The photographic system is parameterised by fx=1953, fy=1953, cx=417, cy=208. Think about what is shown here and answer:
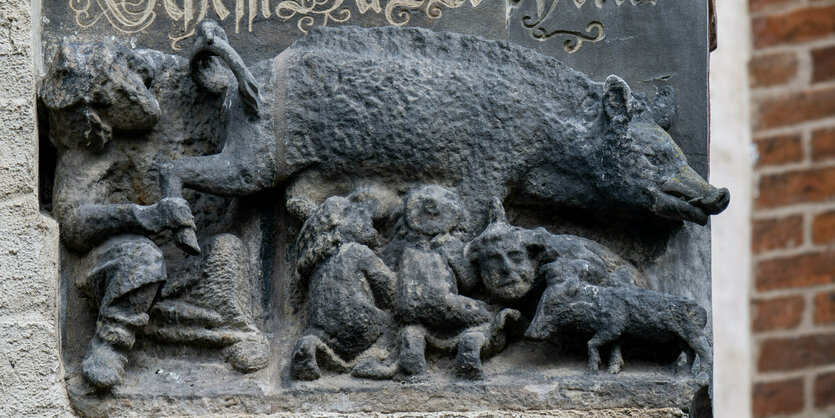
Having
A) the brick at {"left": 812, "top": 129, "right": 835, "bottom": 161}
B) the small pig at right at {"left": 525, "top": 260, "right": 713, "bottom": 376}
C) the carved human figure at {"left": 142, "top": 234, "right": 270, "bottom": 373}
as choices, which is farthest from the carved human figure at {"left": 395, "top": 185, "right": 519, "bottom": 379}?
the brick at {"left": 812, "top": 129, "right": 835, "bottom": 161}

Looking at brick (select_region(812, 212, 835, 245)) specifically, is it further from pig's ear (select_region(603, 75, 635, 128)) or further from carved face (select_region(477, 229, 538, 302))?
carved face (select_region(477, 229, 538, 302))

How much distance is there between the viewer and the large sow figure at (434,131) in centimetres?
486

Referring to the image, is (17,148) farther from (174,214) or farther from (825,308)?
(825,308)

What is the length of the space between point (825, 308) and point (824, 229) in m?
0.35

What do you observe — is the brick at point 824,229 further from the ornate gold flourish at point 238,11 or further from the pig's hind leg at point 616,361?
the pig's hind leg at point 616,361

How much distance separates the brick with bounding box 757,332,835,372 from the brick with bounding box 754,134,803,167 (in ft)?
2.62

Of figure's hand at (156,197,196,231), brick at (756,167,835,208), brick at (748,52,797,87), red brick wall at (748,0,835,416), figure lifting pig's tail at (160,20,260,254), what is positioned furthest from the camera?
brick at (748,52,797,87)

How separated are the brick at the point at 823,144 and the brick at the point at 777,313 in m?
0.63

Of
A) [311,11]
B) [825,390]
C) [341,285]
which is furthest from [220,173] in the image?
[825,390]

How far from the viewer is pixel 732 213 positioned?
27.7 ft

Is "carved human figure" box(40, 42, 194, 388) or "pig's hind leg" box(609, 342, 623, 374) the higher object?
"carved human figure" box(40, 42, 194, 388)

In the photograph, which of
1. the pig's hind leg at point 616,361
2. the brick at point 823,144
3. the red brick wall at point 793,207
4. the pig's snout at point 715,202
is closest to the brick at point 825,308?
the red brick wall at point 793,207

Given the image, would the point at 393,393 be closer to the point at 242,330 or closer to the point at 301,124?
the point at 242,330

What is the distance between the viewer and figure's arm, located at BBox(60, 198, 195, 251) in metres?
4.74
